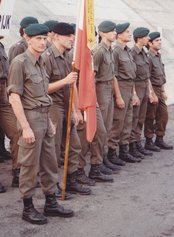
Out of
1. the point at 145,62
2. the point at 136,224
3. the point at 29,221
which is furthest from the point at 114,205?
the point at 145,62

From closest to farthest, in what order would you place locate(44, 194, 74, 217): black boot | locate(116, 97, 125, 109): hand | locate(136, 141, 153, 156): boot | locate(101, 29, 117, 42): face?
locate(44, 194, 74, 217): black boot
locate(101, 29, 117, 42): face
locate(116, 97, 125, 109): hand
locate(136, 141, 153, 156): boot

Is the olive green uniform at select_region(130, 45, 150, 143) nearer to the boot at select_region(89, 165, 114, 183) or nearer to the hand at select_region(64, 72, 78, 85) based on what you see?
the boot at select_region(89, 165, 114, 183)

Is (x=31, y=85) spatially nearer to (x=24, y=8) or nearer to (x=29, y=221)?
(x=29, y=221)

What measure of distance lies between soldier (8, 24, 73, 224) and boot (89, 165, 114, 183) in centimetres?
147

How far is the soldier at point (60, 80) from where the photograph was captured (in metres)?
5.45

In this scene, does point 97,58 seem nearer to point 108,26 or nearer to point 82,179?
point 108,26

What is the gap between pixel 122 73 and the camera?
23.7 ft

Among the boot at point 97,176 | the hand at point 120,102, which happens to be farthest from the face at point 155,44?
the boot at point 97,176

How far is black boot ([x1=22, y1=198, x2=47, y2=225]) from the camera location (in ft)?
16.0

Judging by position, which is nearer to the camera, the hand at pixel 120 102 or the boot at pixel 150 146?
the hand at pixel 120 102

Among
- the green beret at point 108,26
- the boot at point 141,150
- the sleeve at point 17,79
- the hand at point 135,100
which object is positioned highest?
the green beret at point 108,26

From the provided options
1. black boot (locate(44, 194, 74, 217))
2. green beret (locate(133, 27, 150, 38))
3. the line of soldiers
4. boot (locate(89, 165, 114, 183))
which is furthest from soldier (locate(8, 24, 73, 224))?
green beret (locate(133, 27, 150, 38))

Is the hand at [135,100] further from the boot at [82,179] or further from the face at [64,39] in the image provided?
the face at [64,39]

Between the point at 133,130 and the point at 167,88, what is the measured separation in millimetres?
5073
